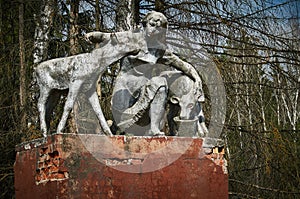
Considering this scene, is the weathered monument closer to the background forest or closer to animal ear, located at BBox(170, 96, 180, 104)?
animal ear, located at BBox(170, 96, 180, 104)

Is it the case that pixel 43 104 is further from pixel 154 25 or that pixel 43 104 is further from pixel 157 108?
pixel 154 25

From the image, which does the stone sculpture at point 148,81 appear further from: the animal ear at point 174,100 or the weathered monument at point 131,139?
the animal ear at point 174,100

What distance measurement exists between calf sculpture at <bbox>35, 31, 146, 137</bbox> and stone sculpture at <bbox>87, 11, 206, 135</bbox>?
13 centimetres

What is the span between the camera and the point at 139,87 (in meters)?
6.45

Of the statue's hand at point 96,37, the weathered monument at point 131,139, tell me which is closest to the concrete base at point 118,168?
the weathered monument at point 131,139

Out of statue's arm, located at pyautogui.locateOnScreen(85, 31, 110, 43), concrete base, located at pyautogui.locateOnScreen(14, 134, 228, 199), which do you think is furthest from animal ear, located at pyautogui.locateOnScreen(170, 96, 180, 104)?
statue's arm, located at pyautogui.locateOnScreen(85, 31, 110, 43)

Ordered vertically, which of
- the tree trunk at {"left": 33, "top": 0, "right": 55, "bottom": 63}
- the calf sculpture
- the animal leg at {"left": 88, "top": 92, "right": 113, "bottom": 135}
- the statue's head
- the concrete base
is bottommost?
the concrete base

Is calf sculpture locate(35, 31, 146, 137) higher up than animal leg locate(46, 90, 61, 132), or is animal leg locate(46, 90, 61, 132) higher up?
calf sculpture locate(35, 31, 146, 137)

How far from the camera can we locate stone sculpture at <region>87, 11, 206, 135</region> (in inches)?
246

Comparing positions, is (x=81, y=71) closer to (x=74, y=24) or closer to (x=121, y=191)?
(x=121, y=191)

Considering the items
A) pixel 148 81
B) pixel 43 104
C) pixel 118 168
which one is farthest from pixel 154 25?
pixel 118 168

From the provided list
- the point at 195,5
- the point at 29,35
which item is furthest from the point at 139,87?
the point at 29,35

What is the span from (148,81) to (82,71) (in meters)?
0.70

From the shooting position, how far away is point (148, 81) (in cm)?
634
